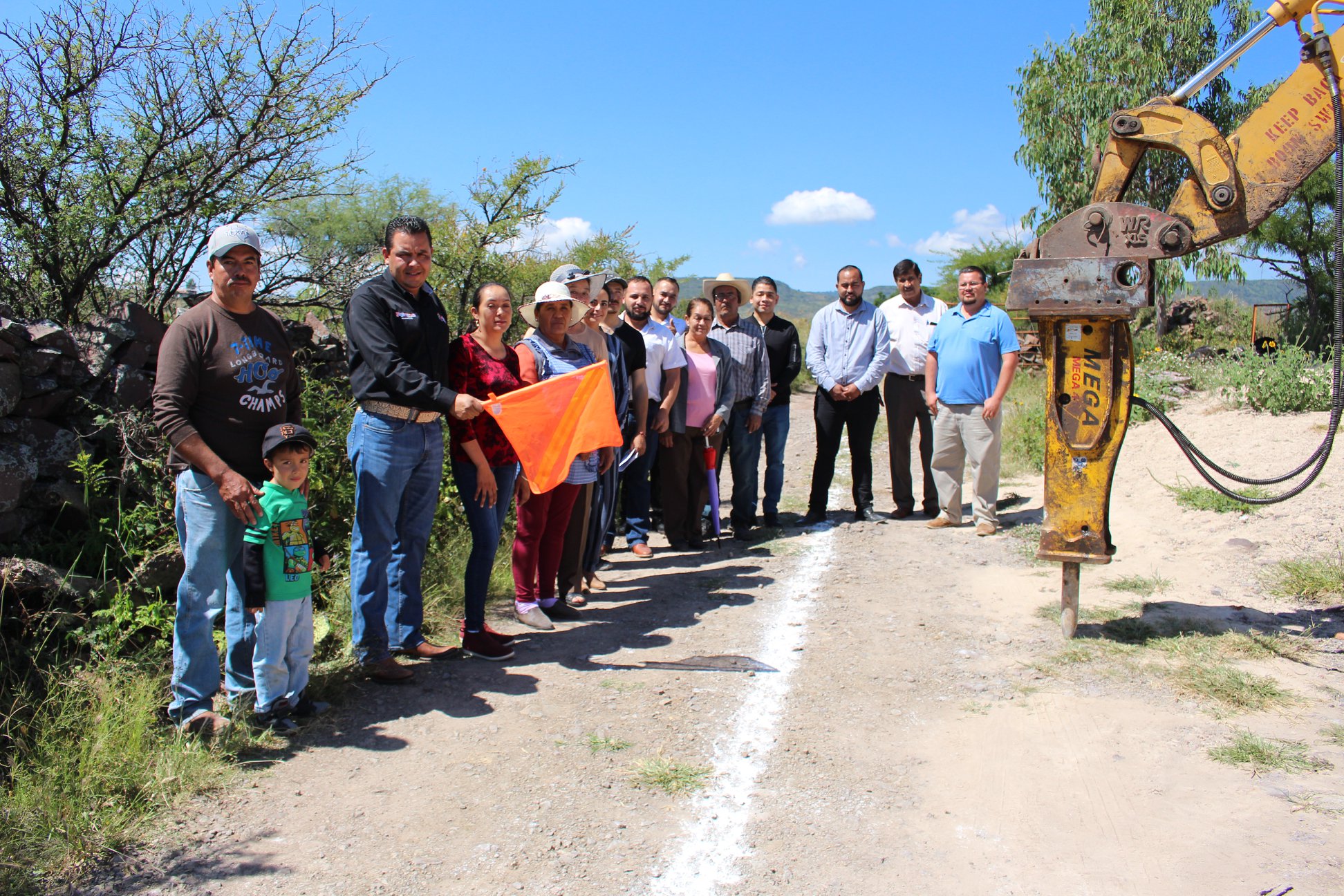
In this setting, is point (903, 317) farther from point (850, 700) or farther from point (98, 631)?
point (98, 631)

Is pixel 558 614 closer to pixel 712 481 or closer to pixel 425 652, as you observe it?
pixel 425 652

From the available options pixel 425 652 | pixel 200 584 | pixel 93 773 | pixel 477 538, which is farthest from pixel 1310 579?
pixel 93 773

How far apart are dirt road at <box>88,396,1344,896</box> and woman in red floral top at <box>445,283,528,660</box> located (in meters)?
0.23

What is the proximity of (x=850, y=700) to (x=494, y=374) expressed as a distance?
2561mm

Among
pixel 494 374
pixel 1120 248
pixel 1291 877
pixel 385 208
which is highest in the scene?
pixel 385 208

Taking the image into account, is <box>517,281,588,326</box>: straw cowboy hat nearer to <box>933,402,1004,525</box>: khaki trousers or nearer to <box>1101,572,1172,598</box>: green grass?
<box>933,402,1004,525</box>: khaki trousers

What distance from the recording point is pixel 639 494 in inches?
302

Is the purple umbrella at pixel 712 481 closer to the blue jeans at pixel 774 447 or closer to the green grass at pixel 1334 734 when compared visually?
the blue jeans at pixel 774 447

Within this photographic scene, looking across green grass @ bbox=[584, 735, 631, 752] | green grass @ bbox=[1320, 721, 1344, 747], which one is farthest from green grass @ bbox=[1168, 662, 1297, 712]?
green grass @ bbox=[584, 735, 631, 752]

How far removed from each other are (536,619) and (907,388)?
4.51 m

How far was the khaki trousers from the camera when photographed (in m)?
7.71

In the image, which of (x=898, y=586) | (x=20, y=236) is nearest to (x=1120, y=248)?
(x=898, y=586)

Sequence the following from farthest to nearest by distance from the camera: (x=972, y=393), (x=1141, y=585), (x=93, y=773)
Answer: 1. (x=972, y=393)
2. (x=1141, y=585)
3. (x=93, y=773)

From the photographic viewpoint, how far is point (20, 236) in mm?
5777
